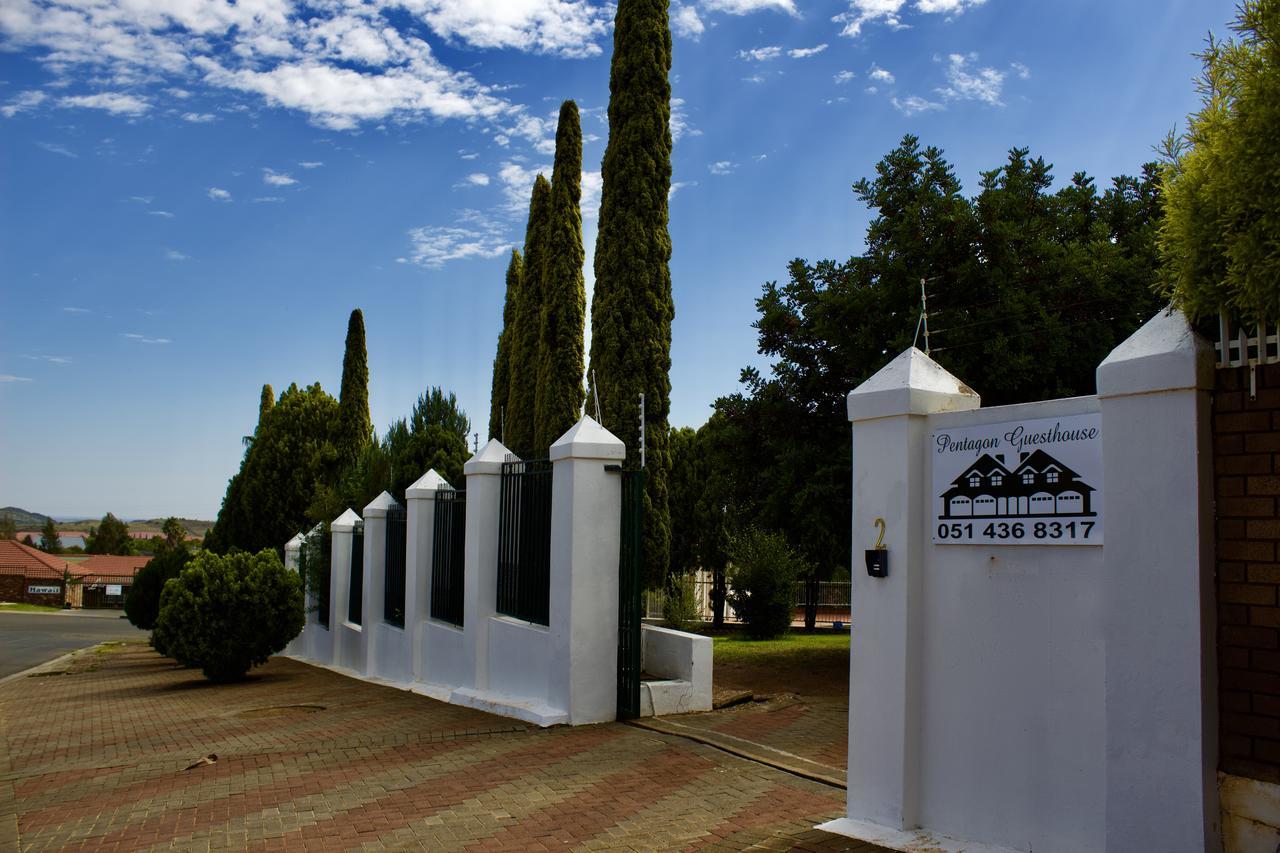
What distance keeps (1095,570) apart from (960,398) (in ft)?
4.93

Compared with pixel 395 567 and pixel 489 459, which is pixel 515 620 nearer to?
pixel 489 459

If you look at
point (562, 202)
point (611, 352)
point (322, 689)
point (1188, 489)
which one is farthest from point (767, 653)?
point (1188, 489)

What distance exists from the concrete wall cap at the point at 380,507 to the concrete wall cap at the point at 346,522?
196 centimetres

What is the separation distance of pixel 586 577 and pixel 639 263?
7.19 meters

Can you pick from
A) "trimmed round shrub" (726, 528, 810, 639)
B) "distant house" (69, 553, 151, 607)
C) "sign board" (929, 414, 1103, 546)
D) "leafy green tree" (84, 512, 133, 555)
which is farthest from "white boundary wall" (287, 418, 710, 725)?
"leafy green tree" (84, 512, 133, 555)

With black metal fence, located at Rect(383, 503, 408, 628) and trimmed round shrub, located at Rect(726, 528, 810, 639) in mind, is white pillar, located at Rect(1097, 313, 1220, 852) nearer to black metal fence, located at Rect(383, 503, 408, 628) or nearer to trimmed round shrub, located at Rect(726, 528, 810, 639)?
black metal fence, located at Rect(383, 503, 408, 628)

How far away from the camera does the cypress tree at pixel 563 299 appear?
20.3 m

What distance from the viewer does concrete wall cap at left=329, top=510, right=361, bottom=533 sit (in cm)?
1903

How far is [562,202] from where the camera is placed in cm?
2119

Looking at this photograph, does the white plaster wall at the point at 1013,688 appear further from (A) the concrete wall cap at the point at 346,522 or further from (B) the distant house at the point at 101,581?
(B) the distant house at the point at 101,581

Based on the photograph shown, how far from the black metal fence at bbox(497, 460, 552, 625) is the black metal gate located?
3.14ft

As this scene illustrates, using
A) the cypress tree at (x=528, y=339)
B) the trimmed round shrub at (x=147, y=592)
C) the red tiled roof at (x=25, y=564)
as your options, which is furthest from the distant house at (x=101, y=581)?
the cypress tree at (x=528, y=339)

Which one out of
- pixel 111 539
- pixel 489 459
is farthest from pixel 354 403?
pixel 111 539

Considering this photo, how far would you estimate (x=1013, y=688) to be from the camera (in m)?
5.35
